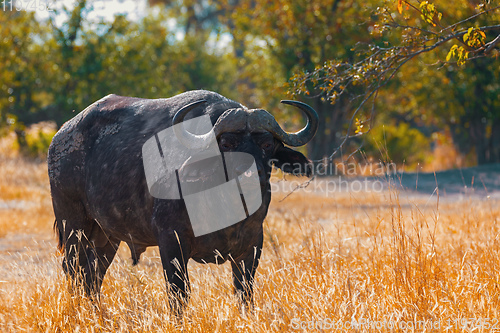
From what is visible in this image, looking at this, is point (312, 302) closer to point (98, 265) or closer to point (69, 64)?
point (98, 265)

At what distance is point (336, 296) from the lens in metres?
4.13

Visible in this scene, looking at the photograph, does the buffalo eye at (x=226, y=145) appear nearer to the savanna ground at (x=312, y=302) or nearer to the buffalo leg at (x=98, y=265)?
the savanna ground at (x=312, y=302)

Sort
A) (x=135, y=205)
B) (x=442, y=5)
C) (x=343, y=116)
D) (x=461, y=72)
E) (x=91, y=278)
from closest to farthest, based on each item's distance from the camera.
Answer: (x=135, y=205) → (x=91, y=278) → (x=442, y=5) → (x=461, y=72) → (x=343, y=116)

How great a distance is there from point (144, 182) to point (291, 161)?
1269 mm

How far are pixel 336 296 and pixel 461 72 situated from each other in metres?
13.9

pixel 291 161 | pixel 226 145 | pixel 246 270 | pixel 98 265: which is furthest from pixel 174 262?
pixel 98 265

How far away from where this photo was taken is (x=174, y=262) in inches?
157

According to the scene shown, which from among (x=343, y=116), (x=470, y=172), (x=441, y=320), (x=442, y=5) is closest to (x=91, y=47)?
(x=343, y=116)

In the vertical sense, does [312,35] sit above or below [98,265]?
above

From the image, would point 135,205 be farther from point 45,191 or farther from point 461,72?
point 461,72

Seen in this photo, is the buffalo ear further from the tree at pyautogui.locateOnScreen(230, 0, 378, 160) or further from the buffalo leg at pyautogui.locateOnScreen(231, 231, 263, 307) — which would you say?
the tree at pyautogui.locateOnScreen(230, 0, 378, 160)

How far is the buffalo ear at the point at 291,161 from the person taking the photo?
448 cm

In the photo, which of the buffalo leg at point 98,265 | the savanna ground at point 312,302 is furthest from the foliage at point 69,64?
the savanna ground at point 312,302

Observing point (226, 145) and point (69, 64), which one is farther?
point (69, 64)
